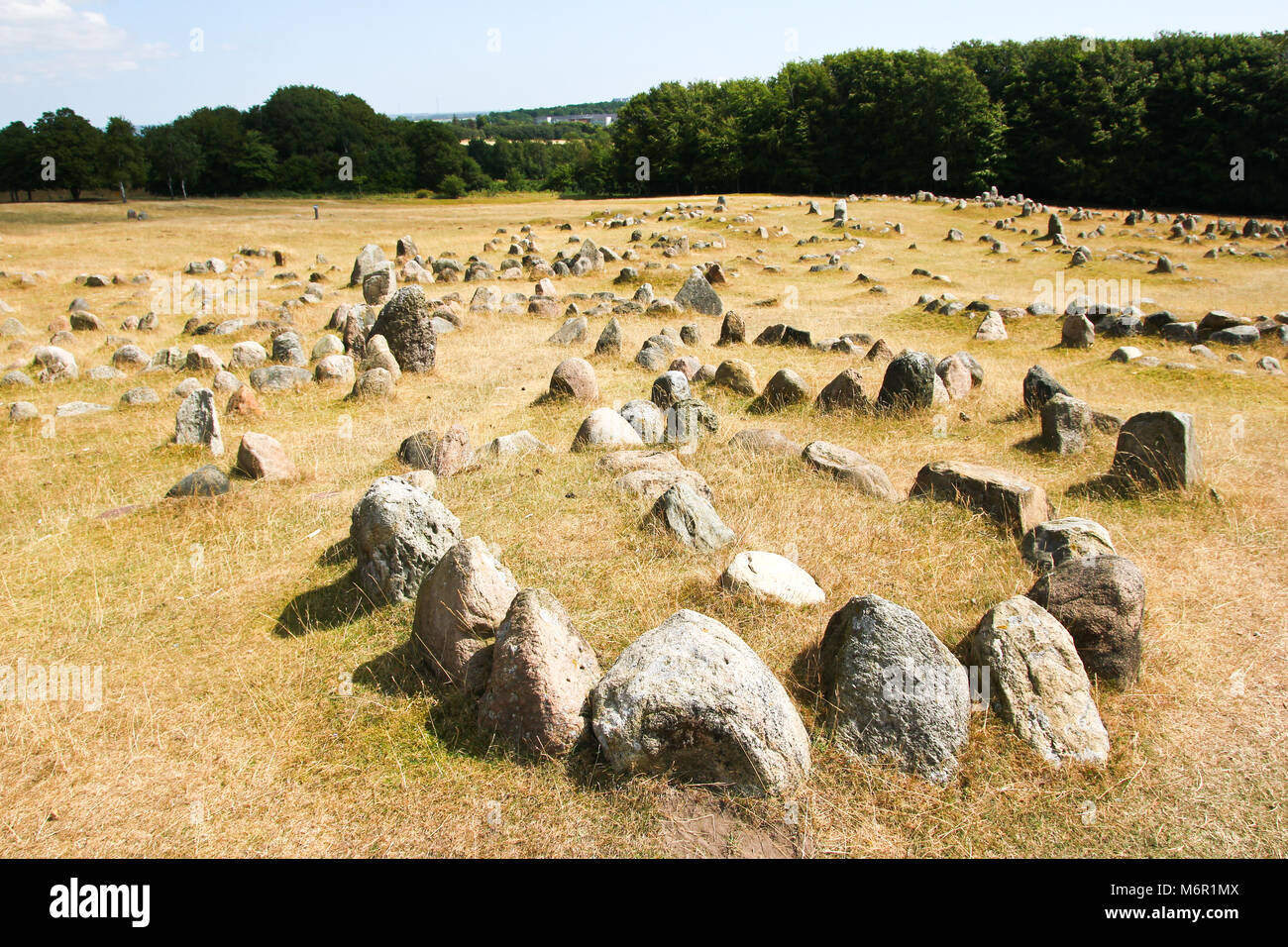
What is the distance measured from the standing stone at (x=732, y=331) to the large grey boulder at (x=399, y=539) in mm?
10818

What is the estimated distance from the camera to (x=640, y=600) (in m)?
6.28

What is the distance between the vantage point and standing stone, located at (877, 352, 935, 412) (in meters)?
11.4

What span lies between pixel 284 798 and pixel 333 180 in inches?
2641

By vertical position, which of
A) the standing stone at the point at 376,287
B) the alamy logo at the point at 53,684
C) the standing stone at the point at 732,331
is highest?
the standing stone at the point at 376,287

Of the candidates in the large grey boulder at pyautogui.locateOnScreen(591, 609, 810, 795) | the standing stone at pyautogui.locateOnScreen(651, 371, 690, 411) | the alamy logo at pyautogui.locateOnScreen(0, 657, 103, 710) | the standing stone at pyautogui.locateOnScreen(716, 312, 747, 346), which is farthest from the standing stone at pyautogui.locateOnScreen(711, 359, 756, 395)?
the alamy logo at pyautogui.locateOnScreen(0, 657, 103, 710)

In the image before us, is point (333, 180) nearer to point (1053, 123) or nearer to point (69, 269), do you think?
point (69, 269)

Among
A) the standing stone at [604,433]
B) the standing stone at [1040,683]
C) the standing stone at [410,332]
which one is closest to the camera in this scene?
the standing stone at [1040,683]

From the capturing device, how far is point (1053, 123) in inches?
1905

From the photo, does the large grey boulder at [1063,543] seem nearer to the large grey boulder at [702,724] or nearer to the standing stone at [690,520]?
the standing stone at [690,520]

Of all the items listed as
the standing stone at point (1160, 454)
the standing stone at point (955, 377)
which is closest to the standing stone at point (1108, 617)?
the standing stone at point (1160, 454)

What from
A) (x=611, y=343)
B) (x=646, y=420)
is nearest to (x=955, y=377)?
(x=646, y=420)

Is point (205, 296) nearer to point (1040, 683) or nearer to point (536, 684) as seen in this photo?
point (536, 684)

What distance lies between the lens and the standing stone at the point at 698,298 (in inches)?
762

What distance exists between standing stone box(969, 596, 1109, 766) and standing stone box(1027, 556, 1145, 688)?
0.90 ft
